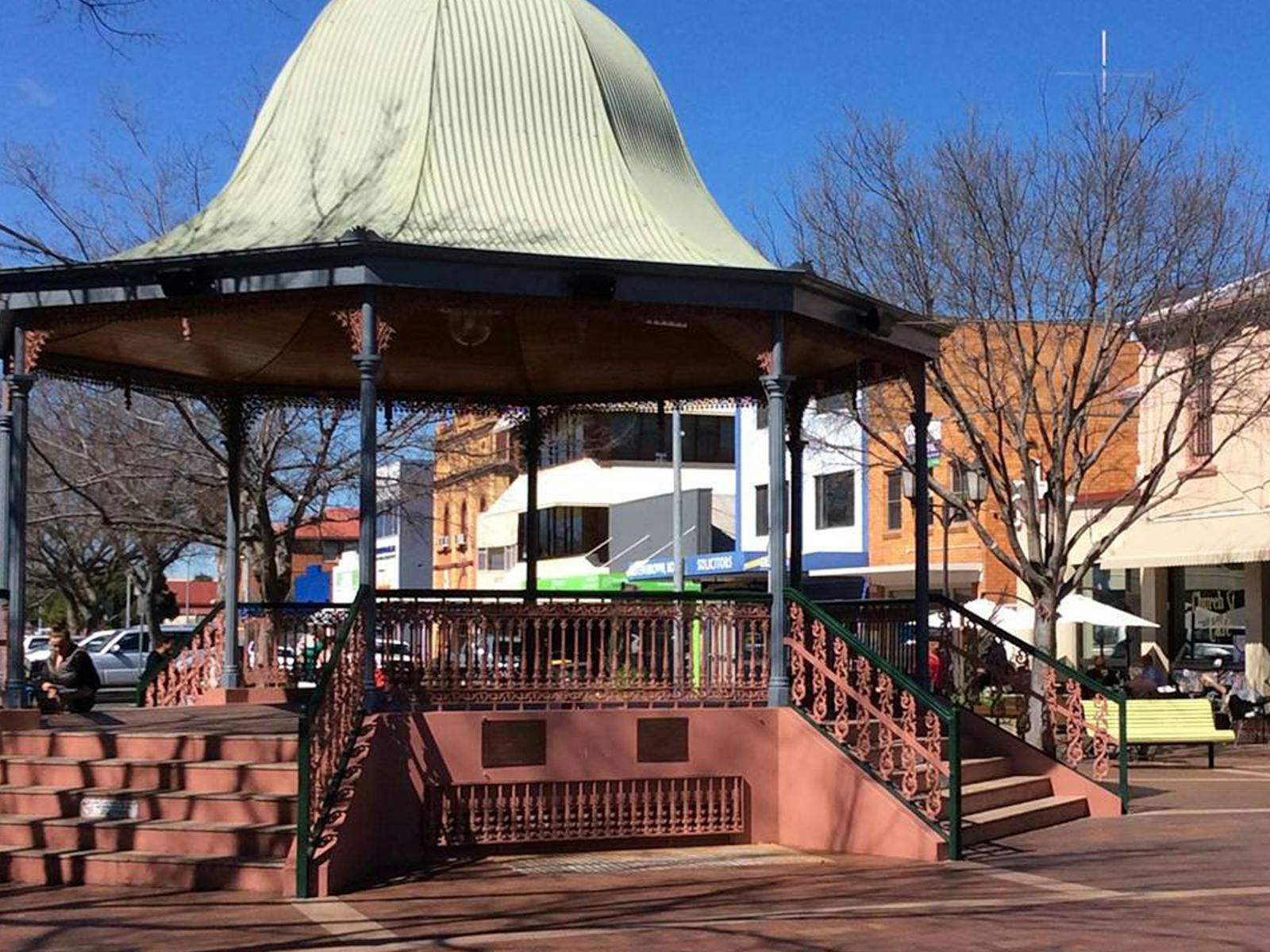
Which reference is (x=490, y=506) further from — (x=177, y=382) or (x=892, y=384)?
(x=177, y=382)

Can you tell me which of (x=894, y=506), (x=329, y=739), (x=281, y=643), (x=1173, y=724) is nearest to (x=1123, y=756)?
(x=1173, y=724)

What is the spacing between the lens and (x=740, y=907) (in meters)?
11.0

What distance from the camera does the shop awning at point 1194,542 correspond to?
3072 cm

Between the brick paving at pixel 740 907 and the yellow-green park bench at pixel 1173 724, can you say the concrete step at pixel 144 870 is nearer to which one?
the brick paving at pixel 740 907

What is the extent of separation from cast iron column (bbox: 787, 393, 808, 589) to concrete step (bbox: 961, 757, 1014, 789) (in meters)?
2.81

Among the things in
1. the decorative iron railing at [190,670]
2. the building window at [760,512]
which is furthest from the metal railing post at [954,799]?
the building window at [760,512]

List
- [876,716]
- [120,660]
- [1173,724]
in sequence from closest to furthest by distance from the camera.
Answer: [876,716], [1173,724], [120,660]

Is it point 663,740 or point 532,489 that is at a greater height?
point 532,489

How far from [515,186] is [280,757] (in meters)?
5.17

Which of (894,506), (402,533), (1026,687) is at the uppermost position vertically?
(894,506)

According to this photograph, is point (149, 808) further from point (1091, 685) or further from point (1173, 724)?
point (1173, 724)

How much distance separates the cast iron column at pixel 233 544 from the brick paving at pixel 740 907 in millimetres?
4927

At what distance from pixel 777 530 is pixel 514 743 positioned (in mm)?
2781

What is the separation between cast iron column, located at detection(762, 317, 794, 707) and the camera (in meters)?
14.3
